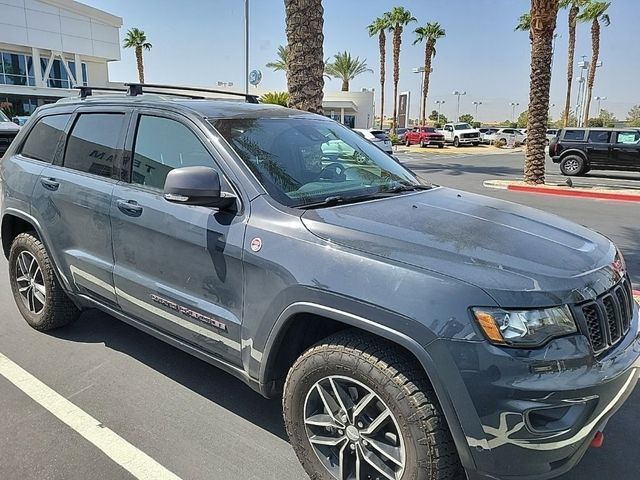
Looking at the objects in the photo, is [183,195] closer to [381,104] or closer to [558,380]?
[558,380]

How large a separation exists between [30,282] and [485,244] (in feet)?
12.0

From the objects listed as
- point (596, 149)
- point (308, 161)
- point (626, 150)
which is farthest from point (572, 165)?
point (308, 161)

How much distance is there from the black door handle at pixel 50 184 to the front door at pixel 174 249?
761 millimetres

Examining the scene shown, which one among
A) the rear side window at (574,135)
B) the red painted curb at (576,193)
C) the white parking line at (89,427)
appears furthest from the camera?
the rear side window at (574,135)

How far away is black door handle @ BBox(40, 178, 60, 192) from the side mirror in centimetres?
158

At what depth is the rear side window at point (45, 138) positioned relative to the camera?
13.4ft

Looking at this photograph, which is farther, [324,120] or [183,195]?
[324,120]

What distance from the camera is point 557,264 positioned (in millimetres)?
2295

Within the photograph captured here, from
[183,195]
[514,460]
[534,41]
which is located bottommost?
[514,460]

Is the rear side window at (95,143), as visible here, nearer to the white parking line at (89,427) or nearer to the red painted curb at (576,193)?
the white parking line at (89,427)

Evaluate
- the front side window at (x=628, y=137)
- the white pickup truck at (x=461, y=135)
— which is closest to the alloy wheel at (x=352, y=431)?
the front side window at (x=628, y=137)

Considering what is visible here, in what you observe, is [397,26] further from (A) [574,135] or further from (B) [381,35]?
(A) [574,135]

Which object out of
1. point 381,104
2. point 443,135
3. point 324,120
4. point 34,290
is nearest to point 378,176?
point 324,120

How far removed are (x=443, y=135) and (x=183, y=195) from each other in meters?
39.8
